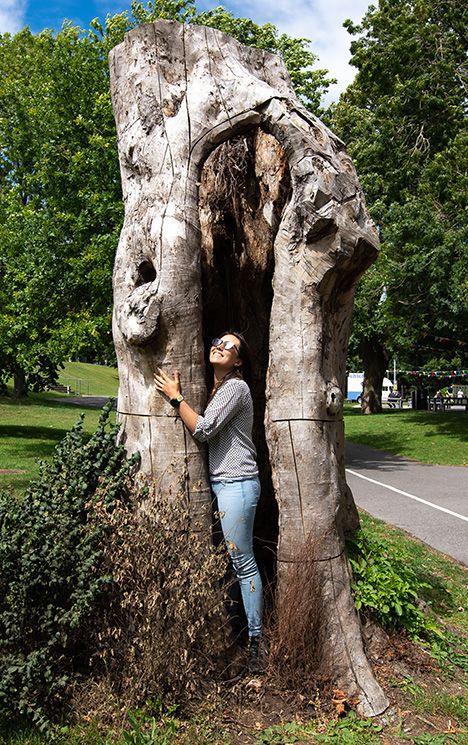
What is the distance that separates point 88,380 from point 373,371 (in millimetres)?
29627

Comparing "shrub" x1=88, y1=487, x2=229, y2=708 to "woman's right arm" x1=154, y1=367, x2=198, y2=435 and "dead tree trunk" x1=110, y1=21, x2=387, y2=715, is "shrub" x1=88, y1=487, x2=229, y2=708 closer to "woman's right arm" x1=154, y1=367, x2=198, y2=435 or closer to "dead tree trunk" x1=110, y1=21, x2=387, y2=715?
"dead tree trunk" x1=110, y1=21, x2=387, y2=715

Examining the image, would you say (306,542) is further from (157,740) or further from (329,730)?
(157,740)

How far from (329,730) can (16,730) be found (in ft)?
5.82

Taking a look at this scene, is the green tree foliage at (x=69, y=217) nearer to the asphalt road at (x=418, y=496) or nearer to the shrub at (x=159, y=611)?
the asphalt road at (x=418, y=496)

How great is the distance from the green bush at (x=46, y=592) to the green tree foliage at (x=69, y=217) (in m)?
11.6

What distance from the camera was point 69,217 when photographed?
15.9 metres

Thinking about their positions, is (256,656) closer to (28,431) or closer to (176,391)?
(176,391)

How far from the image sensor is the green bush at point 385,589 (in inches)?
192

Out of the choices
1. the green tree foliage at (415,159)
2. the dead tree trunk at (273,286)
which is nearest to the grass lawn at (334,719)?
the dead tree trunk at (273,286)

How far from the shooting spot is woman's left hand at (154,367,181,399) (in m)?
4.54

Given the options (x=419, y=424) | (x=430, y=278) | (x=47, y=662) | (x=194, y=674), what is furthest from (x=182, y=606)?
(x=419, y=424)

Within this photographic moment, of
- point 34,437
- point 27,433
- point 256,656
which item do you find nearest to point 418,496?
point 256,656

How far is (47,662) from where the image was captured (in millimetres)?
3773

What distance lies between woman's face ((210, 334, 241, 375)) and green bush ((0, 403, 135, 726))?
1.11 meters
